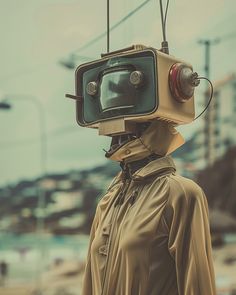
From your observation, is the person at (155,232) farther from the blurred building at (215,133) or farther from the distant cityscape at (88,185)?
the blurred building at (215,133)

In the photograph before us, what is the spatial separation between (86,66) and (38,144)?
68.9 inches

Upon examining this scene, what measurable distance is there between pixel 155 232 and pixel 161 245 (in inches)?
1.1

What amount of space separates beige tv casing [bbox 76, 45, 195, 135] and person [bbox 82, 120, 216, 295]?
30mm

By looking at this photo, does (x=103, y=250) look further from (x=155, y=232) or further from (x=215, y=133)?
(x=215, y=133)

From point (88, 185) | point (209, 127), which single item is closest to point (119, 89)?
point (209, 127)

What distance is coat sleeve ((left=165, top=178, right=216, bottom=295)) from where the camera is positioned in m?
1.24

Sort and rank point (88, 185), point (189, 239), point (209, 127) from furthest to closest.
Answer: point (88, 185) < point (209, 127) < point (189, 239)

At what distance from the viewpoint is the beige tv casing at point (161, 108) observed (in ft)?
4.30

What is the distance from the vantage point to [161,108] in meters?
1.30

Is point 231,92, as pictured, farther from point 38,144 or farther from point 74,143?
point 38,144

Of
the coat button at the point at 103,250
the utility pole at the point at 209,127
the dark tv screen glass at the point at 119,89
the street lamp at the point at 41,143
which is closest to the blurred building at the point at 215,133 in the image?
the utility pole at the point at 209,127

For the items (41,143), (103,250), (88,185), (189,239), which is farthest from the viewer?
(41,143)

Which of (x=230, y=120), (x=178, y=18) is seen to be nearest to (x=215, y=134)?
(x=230, y=120)

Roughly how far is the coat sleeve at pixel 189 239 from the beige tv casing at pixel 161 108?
0.14 m
